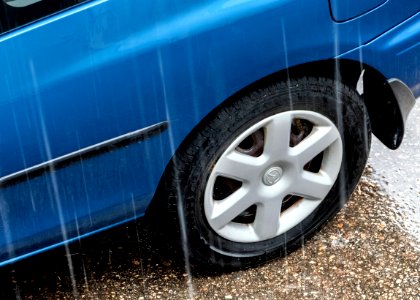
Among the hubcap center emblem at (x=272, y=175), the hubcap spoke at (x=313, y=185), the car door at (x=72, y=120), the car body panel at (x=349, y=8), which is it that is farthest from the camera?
the hubcap spoke at (x=313, y=185)

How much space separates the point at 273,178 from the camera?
2.64 m

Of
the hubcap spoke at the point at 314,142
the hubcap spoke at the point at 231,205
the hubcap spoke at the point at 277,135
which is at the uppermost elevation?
the hubcap spoke at the point at 277,135

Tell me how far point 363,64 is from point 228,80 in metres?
0.52

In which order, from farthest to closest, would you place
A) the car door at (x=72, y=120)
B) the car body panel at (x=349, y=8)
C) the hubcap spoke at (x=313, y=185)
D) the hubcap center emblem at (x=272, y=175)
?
1. the hubcap spoke at (x=313, y=185)
2. the hubcap center emblem at (x=272, y=175)
3. the car body panel at (x=349, y=8)
4. the car door at (x=72, y=120)

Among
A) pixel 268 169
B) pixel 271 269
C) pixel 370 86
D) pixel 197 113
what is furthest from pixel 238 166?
pixel 370 86

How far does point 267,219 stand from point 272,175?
0.59 ft

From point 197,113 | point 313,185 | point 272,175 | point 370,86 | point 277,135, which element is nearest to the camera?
point 197,113

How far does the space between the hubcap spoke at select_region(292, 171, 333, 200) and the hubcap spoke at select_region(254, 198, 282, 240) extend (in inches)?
3.6

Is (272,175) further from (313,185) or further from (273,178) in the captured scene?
(313,185)

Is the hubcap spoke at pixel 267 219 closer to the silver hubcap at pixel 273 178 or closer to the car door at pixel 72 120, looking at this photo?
the silver hubcap at pixel 273 178

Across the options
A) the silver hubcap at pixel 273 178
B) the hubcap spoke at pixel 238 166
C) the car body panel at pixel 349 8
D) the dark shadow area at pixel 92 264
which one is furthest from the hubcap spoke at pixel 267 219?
the car body panel at pixel 349 8

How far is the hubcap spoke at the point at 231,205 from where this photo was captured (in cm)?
263

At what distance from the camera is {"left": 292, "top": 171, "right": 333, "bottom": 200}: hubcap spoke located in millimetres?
2730

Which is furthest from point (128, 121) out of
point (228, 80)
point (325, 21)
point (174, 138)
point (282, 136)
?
point (325, 21)
